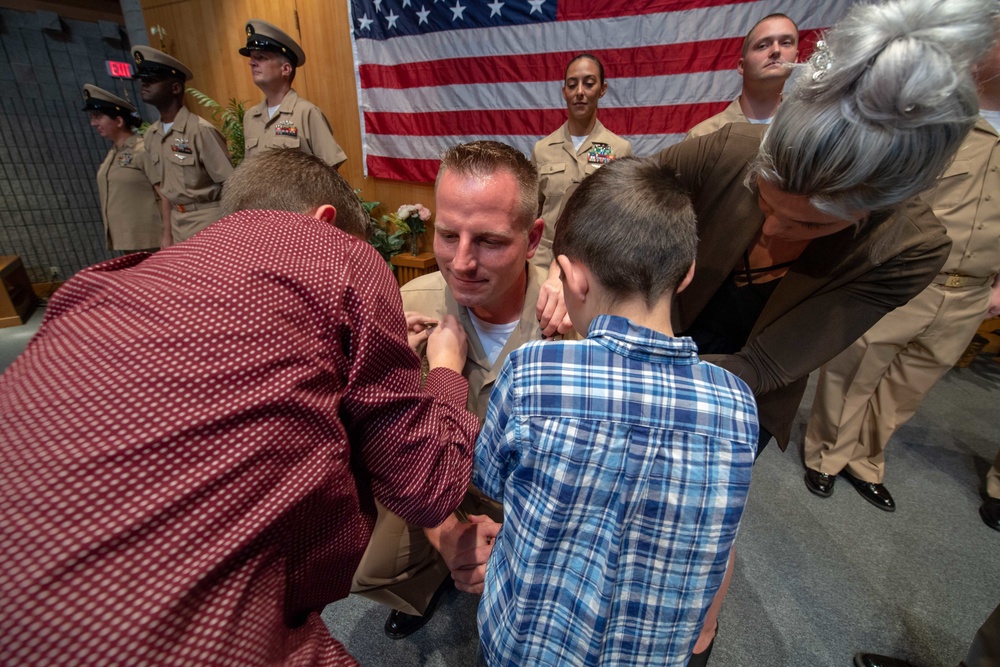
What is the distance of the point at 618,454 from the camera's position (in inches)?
29.0

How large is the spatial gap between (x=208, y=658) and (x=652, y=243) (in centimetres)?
84

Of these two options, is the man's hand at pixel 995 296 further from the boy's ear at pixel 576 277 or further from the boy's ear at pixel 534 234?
the boy's ear at pixel 576 277

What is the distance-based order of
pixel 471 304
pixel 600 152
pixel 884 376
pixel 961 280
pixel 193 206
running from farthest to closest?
1. pixel 193 206
2. pixel 600 152
3. pixel 884 376
4. pixel 961 280
5. pixel 471 304

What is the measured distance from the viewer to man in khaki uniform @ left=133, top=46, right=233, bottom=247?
10.3 feet

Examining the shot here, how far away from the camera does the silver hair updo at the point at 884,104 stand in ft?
2.30

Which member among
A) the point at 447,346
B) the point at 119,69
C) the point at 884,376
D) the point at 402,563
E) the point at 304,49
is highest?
the point at 304,49

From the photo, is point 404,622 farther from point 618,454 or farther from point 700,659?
point 618,454

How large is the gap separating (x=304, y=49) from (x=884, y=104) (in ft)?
15.8

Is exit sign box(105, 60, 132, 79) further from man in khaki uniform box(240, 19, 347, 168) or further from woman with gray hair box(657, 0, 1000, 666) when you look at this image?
woman with gray hair box(657, 0, 1000, 666)

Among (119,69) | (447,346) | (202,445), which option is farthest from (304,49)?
(202,445)

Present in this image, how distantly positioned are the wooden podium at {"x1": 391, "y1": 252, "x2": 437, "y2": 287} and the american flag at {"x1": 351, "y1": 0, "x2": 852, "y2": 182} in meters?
0.69

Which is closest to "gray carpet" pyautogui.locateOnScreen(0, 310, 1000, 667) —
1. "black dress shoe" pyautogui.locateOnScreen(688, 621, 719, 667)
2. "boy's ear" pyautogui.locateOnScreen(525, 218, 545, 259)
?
"black dress shoe" pyautogui.locateOnScreen(688, 621, 719, 667)

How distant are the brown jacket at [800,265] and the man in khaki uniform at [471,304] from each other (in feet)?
1.48

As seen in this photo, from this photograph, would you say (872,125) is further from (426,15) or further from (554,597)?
(426,15)
